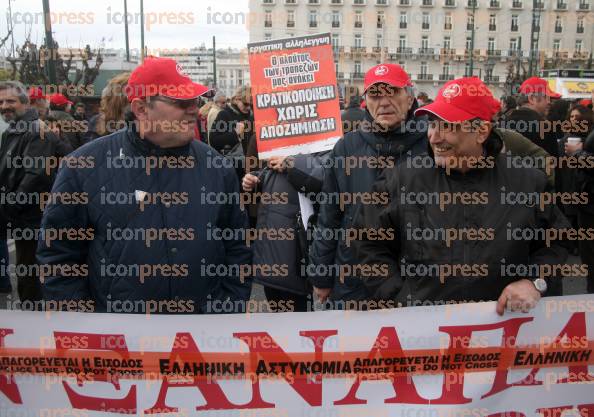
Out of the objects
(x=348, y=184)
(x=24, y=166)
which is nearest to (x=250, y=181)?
(x=348, y=184)

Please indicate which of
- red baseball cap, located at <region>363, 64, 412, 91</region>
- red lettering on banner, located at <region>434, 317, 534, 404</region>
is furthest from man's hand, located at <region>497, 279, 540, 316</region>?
red baseball cap, located at <region>363, 64, 412, 91</region>

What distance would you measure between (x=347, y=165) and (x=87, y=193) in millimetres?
1423

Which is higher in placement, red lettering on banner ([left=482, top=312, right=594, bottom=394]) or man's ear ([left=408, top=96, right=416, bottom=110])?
man's ear ([left=408, top=96, right=416, bottom=110])

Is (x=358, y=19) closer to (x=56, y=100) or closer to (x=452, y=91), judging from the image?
(x=56, y=100)

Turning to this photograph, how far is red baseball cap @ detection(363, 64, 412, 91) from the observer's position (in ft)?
10.9

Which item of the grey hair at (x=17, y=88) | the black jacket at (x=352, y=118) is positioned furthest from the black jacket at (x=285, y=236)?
the grey hair at (x=17, y=88)

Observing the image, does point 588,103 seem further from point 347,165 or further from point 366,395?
point 366,395

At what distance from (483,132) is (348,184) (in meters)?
0.97

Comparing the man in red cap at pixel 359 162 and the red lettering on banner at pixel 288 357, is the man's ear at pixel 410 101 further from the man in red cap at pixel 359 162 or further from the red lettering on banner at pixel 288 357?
the red lettering on banner at pixel 288 357

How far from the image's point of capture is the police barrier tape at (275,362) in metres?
2.52

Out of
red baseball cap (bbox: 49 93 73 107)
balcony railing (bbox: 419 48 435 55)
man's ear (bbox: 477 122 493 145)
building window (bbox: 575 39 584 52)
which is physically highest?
building window (bbox: 575 39 584 52)

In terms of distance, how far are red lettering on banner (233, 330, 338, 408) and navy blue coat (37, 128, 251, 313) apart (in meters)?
0.35

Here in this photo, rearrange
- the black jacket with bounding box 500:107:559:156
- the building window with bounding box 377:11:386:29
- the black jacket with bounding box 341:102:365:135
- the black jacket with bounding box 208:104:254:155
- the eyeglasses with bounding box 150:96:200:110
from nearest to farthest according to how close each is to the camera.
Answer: the eyeglasses with bounding box 150:96:200:110 < the black jacket with bounding box 341:102:365:135 < the black jacket with bounding box 500:107:559:156 < the black jacket with bounding box 208:104:254:155 < the building window with bounding box 377:11:386:29

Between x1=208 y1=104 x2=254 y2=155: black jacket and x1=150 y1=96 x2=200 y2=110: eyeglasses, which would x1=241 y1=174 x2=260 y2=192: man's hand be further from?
x1=208 y1=104 x2=254 y2=155: black jacket
